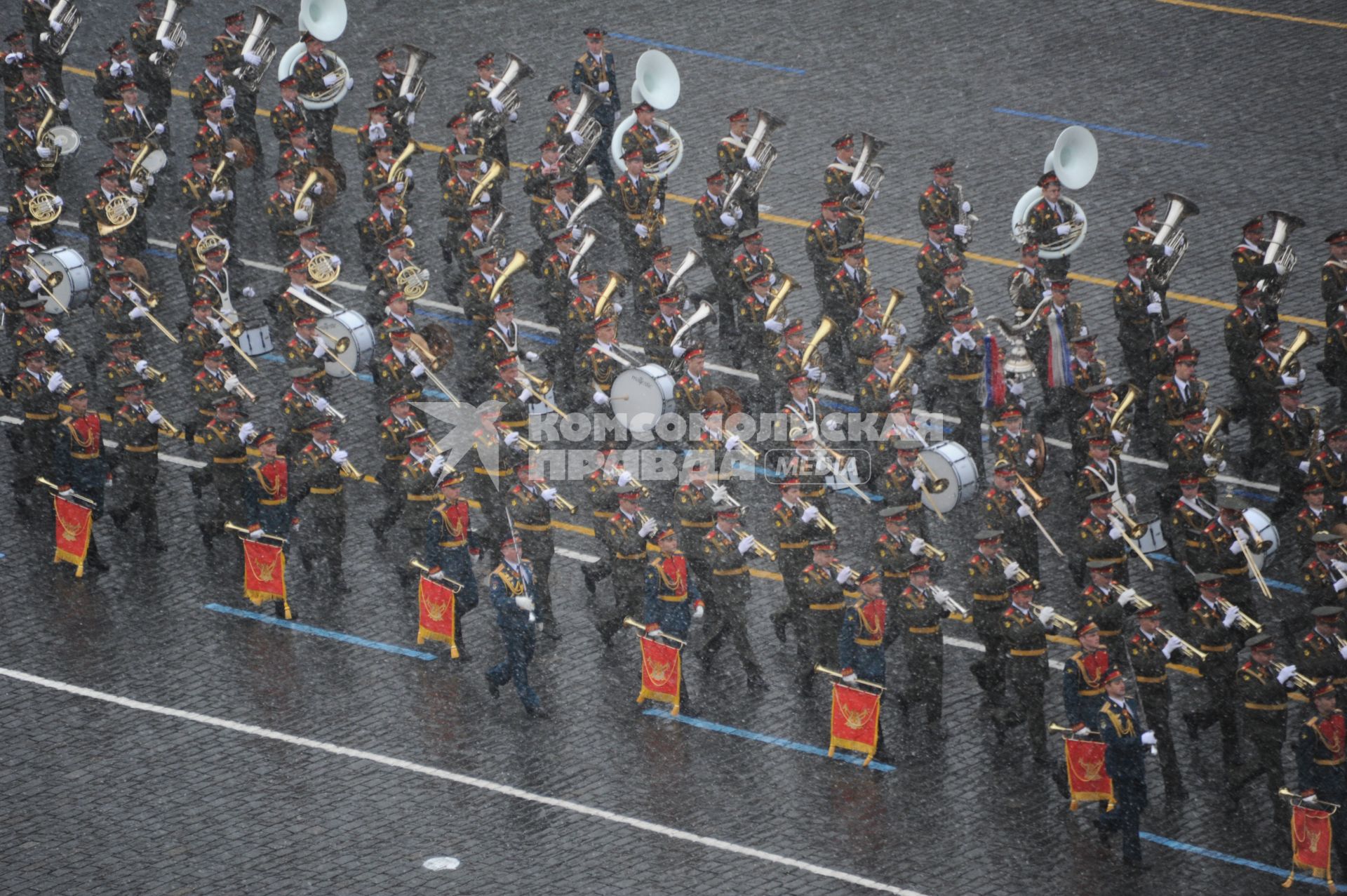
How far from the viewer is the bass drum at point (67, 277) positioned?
95.7ft

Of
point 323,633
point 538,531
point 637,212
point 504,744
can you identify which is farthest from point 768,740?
point 637,212

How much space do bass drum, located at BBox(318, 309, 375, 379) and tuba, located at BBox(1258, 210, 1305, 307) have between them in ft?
40.7

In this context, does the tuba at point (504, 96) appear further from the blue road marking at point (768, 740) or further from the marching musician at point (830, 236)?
the blue road marking at point (768, 740)

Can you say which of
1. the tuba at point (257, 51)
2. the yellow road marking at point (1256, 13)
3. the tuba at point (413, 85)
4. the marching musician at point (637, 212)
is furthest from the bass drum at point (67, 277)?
the yellow road marking at point (1256, 13)

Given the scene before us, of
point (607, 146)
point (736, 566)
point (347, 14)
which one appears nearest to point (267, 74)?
point (347, 14)

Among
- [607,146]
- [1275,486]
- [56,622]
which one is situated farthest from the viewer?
[607,146]

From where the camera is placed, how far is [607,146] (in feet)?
113

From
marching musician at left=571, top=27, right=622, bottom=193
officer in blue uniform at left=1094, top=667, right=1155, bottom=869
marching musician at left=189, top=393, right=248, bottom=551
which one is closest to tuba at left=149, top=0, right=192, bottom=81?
marching musician at left=571, top=27, right=622, bottom=193

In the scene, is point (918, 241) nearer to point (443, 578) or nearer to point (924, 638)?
point (924, 638)

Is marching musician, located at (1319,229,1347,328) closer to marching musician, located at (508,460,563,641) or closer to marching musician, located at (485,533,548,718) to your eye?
marching musician, located at (508,460,563,641)

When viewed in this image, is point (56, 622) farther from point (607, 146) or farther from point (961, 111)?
point (961, 111)

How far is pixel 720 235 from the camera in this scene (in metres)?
30.1

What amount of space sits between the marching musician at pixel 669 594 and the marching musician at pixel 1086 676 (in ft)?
14.4

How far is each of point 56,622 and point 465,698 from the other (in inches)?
207
